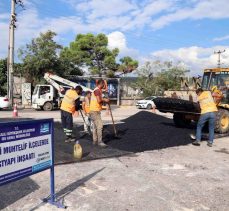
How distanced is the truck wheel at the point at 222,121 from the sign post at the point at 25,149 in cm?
945

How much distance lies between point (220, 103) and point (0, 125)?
11438 mm

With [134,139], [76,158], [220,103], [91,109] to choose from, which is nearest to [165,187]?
[76,158]

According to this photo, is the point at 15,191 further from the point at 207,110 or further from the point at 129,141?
the point at 207,110

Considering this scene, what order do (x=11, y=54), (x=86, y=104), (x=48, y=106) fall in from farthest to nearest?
(x=11, y=54), (x=48, y=106), (x=86, y=104)

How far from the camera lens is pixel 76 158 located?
856 centimetres

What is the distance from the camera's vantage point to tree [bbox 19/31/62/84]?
109ft

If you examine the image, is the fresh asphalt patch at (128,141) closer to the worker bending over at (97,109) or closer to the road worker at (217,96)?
the worker bending over at (97,109)

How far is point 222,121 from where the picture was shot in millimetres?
13992

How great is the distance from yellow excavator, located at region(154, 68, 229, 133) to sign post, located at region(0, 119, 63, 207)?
8.70 m

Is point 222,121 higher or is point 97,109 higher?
point 97,109

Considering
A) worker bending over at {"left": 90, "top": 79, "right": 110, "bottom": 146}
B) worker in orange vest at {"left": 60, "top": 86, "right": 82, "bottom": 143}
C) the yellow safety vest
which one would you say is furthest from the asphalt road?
the yellow safety vest

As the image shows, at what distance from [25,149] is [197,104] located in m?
9.28

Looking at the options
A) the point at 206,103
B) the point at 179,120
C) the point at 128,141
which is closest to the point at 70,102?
the point at 128,141

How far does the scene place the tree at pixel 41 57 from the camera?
3312 cm
